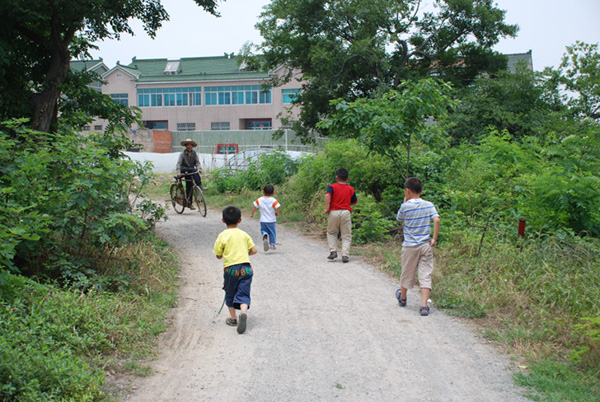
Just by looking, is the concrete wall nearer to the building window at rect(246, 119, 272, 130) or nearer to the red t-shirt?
the building window at rect(246, 119, 272, 130)

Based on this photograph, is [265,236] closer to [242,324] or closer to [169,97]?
[242,324]

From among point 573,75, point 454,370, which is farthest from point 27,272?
point 573,75

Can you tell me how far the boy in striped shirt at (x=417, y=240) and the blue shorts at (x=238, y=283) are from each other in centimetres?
212

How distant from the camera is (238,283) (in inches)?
233

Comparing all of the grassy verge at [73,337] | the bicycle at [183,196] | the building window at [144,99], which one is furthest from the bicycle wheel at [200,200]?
the building window at [144,99]

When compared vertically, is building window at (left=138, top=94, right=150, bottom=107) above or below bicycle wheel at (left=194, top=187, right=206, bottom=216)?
above

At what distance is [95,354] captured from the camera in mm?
4832

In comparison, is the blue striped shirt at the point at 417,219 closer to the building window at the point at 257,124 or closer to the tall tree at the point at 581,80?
the tall tree at the point at 581,80

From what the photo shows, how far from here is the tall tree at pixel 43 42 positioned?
8.74 meters

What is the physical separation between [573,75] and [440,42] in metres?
7.45

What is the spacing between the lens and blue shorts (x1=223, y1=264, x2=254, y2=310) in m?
5.88

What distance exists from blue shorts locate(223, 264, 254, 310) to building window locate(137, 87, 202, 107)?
44971mm

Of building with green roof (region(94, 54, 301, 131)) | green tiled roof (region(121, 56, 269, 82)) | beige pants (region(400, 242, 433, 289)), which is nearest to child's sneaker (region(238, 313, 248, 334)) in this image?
beige pants (region(400, 242, 433, 289))

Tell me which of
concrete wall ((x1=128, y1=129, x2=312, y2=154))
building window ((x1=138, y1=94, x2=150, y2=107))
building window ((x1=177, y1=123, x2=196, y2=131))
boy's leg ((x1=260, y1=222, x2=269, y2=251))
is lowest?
boy's leg ((x1=260, y1=222, x2=269, y2=251))
